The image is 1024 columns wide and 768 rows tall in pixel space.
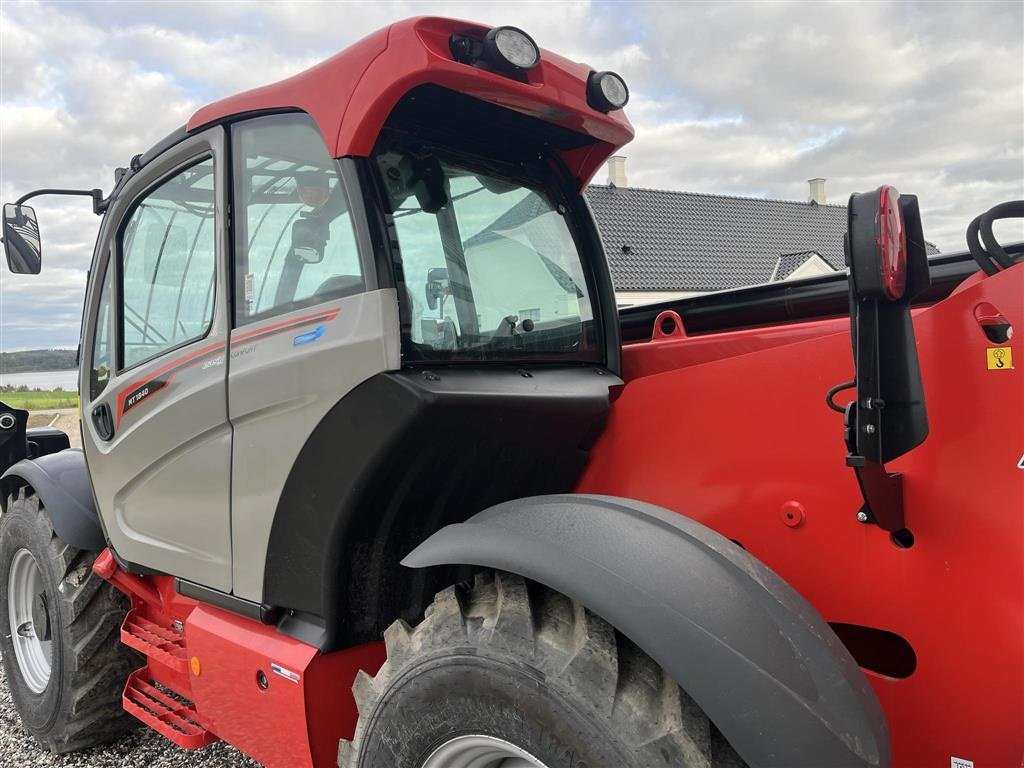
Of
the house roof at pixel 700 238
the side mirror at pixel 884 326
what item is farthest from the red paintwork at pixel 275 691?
the house roof at pixel 700 238

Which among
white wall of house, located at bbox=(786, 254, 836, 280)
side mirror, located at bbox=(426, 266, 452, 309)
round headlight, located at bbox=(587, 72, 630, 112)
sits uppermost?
round headlight, located at bbox=(587, 72, 630, 112)

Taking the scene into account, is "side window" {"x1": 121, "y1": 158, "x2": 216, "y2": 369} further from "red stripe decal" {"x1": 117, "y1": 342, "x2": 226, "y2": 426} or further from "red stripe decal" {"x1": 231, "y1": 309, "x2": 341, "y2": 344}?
"red stripe decal" {"x1": 231, "y1": 309, "x2": 341, "y2": 344}

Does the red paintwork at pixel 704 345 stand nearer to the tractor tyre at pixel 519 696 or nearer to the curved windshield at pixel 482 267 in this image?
the curved windshield at pixel 482 267

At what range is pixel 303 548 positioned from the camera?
227cm

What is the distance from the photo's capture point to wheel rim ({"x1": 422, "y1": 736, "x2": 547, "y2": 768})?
1744 millimetres

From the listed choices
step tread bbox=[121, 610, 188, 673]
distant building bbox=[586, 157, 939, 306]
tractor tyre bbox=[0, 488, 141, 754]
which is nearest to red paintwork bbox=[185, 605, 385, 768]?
step tread bbox=[121, 610, 188, 673]

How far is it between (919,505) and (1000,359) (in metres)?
0.33

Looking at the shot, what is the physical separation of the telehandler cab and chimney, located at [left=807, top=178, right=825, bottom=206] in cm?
2618

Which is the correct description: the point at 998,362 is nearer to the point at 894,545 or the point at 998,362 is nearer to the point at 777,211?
the point at 894,545

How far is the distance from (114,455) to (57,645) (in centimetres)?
115

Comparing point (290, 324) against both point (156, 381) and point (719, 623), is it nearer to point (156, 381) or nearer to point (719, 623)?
point (156, 381)

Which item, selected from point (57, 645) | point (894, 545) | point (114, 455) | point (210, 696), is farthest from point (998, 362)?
point (57, 645)

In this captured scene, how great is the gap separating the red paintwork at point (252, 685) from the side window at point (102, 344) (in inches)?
32.4

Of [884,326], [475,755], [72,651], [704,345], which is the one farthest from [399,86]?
[72,651]
